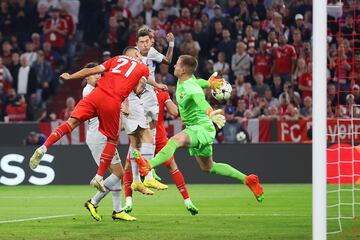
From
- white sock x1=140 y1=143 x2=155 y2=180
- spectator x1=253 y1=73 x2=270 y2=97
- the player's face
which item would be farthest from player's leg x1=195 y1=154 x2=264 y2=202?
spectator x1=253 y1=73 x2=270 y2=97

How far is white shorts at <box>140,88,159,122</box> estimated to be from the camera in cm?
1531

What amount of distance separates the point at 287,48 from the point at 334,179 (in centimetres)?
450

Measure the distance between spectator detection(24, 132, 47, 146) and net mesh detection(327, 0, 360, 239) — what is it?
5.57 metres

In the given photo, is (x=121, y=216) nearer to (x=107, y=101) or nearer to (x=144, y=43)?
(x=107, y=101)

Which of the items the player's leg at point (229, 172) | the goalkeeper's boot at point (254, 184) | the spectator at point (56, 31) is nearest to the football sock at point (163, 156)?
the player's leg at point (229, 172)

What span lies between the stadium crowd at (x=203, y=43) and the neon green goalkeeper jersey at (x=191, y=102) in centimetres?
786

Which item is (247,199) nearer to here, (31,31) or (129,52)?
(129,52)

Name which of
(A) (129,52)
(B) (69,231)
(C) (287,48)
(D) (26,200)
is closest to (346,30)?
(C) (287,48)

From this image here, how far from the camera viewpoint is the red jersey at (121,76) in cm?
1223

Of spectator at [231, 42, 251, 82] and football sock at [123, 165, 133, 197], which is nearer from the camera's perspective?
football sock at [123, 165, 133, 197]

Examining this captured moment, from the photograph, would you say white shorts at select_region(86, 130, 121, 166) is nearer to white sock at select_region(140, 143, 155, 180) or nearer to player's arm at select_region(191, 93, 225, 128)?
player's arm at select_region(191, 93, 225, 128)

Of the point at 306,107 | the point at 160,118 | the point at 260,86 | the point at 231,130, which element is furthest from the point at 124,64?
the point at 260,86

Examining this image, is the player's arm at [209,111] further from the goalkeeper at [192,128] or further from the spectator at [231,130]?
the spectator at [231,130]

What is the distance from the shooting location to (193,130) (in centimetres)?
1286
